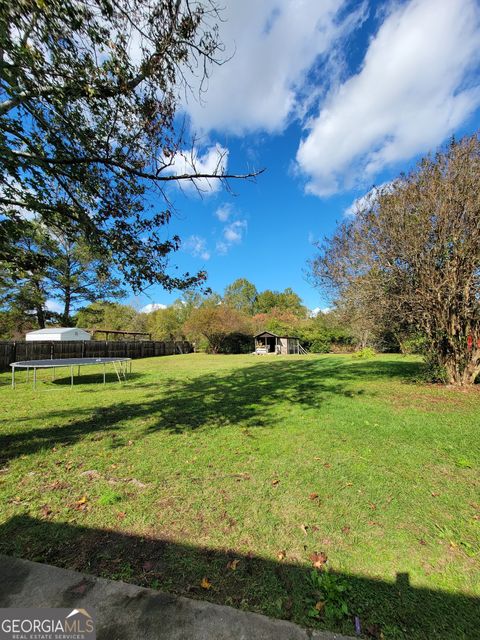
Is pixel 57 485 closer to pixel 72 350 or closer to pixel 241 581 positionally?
pixel 241 581

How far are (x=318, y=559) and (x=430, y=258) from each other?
7.96m

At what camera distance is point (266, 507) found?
9.27 ft

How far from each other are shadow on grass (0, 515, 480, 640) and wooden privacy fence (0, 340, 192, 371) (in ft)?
55.4

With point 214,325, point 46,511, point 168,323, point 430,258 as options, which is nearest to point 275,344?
point 214,325

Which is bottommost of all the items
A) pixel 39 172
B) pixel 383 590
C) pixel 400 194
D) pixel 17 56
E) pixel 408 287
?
pixel 383 590

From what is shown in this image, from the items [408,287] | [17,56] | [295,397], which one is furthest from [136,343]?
[17,56]

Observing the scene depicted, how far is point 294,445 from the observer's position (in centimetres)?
446

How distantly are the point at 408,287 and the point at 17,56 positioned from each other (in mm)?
8938

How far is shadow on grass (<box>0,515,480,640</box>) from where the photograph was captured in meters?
1.67

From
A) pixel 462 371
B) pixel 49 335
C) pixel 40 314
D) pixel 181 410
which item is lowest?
pixel 181 410

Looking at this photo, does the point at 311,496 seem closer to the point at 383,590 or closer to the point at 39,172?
the point at 383,590

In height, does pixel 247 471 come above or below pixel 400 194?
below

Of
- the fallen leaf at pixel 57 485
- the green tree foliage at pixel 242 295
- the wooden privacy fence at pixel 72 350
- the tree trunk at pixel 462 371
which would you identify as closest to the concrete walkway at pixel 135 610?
the fallen leaf at pixel 57 485

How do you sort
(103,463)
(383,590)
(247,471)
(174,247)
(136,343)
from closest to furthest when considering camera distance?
(383,590) < (247,471) < (103,463) < (174,247) < (136,343)
